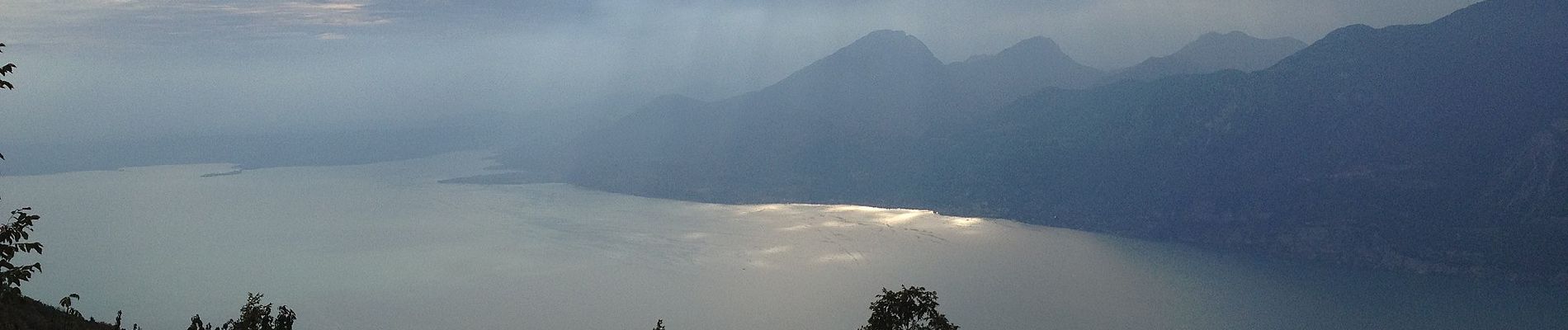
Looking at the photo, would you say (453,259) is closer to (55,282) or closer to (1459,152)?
(55,282)

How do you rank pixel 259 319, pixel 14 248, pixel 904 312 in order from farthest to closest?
pixel 259 319, pixel 904 312, pixel 14 248

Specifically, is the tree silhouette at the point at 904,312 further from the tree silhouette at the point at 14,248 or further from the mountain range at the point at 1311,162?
the mountain range at the point at 1311,162

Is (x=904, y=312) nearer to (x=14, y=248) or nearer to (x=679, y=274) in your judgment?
(x=14, y=248)

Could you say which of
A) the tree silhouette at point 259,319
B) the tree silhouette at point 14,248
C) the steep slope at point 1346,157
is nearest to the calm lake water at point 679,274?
the steep slope at point 1346,157

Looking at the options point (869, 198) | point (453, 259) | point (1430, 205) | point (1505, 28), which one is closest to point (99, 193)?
point (453, 259)

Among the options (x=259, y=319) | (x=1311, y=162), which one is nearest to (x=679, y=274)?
(x=259, y=319)

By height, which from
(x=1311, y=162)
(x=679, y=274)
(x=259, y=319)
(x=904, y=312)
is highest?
(x=1311, y=162)
